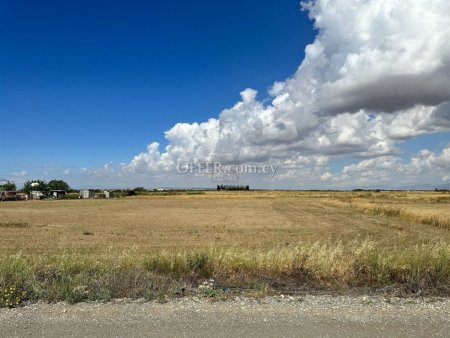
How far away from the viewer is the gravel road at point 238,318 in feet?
18.4

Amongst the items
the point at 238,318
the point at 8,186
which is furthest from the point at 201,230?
the point at 8,186

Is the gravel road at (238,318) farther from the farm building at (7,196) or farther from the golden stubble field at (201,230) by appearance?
the farm building at (7,196)

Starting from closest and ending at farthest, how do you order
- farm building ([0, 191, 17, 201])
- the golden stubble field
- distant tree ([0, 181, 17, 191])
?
the golden stubble field < farm building ([0, 191, 17, 201]) < distant tree ([0, 181, 17, 191])

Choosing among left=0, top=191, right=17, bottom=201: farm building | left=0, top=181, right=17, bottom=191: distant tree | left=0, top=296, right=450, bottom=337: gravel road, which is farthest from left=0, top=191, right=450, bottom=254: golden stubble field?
left=0, top=181, right=17, bottom=191: distant tree

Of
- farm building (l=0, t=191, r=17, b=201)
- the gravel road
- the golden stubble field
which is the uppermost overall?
farm building (l=0, t=191, r=17, b=201)

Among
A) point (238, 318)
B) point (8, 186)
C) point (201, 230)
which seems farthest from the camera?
point (8, 186)

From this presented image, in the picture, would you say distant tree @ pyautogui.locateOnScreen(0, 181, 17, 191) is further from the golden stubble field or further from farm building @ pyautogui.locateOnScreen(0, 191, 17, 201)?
the golden stubble field

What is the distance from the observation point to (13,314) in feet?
20.8

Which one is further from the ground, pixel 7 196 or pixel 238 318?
pixel 7 196

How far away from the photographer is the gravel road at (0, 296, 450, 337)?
5594mm

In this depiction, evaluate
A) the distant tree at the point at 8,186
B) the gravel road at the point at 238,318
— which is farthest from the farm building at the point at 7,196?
the gravel road at the point at 238,318

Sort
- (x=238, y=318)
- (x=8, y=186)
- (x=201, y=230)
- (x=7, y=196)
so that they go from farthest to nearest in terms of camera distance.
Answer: (x=8, y=186) → (x=7, y=196) → (x=201, y=230) → (x=238, y=318)

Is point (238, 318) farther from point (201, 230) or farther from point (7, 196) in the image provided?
point (7, 196)

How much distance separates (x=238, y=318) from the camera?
616 cm
